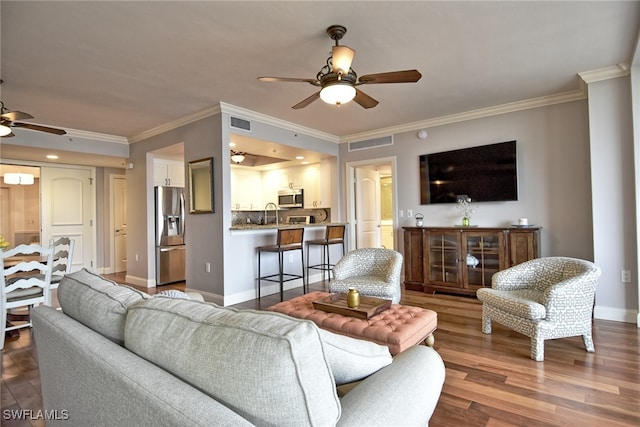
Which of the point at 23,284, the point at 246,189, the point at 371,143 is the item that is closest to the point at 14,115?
the point at 23,284

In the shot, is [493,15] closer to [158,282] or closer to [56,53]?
[56,53]

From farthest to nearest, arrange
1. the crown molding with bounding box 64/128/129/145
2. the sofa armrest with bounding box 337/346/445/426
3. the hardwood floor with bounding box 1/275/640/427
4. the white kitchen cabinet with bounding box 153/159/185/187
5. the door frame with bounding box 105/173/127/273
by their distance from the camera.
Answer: the door frame with bounding box 105/173/127/273, the white kitchen cabinet with bounding box 153/159/185/187, the crown molding with bounding box 64/128/129/145, the hardwood floor with bounding box 1/275/640/427, the sofa armrest with bounding box 337/346/445/426

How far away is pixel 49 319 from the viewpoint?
1.34 meters

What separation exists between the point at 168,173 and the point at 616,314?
21.6 ft

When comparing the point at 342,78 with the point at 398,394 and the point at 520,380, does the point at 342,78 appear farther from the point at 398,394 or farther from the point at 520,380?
the point at 520,380

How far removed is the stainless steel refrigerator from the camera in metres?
5.55

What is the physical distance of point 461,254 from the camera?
4.48 meters

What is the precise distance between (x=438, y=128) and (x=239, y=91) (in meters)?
3.01

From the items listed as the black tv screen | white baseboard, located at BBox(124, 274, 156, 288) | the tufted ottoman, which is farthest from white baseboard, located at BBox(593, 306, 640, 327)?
white baseboard, located at BBox(124, 274, 156, 288)

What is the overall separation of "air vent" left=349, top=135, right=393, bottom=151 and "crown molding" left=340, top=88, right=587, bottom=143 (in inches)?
2.5

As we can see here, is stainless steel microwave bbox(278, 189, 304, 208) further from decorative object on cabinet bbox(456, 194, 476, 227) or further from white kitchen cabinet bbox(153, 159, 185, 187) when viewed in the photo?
decorative object on cabinet bbox(456, 194, 476, 227)

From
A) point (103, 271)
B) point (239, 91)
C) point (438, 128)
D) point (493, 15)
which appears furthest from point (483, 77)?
point (103, 271)

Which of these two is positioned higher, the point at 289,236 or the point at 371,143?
the point at 371,143

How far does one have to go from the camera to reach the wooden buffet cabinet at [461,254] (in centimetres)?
411
